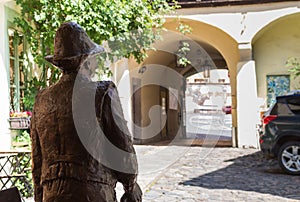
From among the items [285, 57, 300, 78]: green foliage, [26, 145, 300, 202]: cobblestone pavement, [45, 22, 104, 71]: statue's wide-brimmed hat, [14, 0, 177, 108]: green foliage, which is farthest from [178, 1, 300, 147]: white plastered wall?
[45, 22, 104, 71]: statue's wide-brimmed hat

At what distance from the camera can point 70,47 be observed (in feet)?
6.63

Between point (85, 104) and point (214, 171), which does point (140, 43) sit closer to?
point (214, 171)

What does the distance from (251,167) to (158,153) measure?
11.1 feet

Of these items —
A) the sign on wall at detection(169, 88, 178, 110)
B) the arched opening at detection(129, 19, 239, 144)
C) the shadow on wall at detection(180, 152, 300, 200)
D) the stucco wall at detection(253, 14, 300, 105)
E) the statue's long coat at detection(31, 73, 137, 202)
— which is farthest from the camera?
the sign on wall at detection(169, 88, 178, 110)

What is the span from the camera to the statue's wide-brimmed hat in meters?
2.02

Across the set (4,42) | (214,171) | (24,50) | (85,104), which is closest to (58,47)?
(85,104)

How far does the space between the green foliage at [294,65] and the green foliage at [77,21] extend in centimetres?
563

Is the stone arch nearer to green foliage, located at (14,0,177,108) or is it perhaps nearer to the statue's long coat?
green foliage, located at (14,0,177,108)

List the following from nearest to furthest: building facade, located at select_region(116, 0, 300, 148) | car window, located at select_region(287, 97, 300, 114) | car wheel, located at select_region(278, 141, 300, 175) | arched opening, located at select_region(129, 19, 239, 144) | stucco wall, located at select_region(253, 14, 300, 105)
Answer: car wheel, located at select_region(278, 141, 300, 175) → car window, located at select_region(287, 97, 300, 114) → building facade, located at select_region(116, 0, 300, 148) → stucco wall, located at select_region(253, 14, 300, 105) → arched opening, located at select_region(129, 19, 239, 144)

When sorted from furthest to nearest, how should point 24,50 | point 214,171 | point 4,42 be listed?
point 214,171 < point 24,50 < point 4,42

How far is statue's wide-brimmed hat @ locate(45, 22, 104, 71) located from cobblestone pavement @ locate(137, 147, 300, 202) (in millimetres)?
4466

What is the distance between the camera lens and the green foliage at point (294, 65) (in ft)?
37.0

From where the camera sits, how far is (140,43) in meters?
7.98

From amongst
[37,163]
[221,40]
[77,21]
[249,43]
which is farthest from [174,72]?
[37,163]
